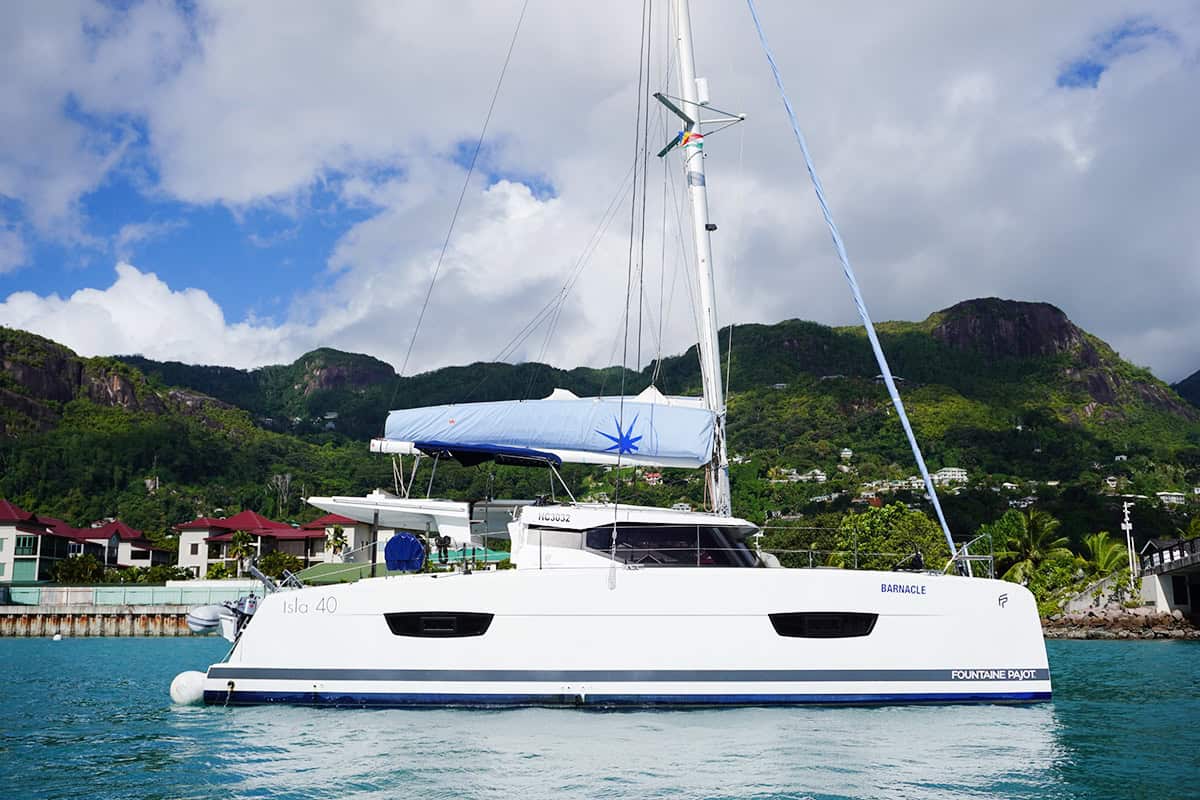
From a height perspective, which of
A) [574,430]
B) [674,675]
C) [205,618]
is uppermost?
[574,430]

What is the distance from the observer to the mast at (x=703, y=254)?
11750 mm

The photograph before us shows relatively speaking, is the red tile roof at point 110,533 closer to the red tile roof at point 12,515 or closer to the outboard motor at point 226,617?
the red tile roof at point 12,515

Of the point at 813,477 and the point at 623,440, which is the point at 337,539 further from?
the point at 813,477

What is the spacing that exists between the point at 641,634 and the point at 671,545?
4.68ft

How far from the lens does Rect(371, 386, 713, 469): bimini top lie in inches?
447

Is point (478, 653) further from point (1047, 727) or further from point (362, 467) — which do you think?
point (362, 467)

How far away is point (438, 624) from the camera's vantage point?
985 centimetres

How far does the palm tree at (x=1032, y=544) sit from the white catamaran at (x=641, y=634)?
1193 inches

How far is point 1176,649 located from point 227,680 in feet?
73.3

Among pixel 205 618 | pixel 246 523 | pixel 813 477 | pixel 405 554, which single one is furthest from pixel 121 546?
pixel 405 554

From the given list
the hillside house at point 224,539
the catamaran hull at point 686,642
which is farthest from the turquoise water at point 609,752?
the hillside house at point 224,539

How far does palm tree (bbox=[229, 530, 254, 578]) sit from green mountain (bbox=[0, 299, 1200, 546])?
42.0 ft

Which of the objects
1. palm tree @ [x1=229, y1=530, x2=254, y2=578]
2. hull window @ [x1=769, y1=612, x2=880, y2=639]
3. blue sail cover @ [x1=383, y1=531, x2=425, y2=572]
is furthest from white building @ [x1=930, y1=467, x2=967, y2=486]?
blue sail cover @ [x1=383, y1=531, x2=425, y2=572]

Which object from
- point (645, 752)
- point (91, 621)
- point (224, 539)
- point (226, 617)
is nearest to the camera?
point (645, 752)
